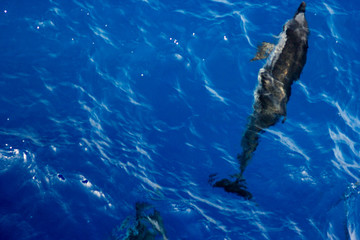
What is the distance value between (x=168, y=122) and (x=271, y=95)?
110 inches

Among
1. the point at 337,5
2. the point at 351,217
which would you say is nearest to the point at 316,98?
the point at 351,217

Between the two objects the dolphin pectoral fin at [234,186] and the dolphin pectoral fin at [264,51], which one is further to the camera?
the dolphin pectoral fin at [264,51]

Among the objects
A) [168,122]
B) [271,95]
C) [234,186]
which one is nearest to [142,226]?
[234,186]

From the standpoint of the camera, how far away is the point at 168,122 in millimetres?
8250

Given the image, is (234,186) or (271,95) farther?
(271,95)

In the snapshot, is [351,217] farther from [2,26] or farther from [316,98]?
[2,26]

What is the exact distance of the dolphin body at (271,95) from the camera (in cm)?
707

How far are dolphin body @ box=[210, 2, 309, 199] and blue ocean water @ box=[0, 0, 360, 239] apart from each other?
1.99 feet

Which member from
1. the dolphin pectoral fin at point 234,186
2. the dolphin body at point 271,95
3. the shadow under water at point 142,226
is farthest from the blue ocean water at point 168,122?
the dolphin body at point 271,95

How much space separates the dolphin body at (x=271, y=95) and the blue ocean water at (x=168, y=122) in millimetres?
608

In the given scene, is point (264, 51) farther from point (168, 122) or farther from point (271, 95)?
point (168, 122)

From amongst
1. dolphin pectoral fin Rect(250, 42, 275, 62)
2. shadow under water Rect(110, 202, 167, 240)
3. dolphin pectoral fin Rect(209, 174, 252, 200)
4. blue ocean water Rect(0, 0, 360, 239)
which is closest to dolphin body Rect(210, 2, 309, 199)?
dolphin pectoral fin Rect(209, 174, 252, 200)

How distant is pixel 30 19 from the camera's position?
9.66m

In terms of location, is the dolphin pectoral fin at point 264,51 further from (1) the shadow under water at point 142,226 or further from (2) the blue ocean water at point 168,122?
(1) the shadow under water at point 142,226
